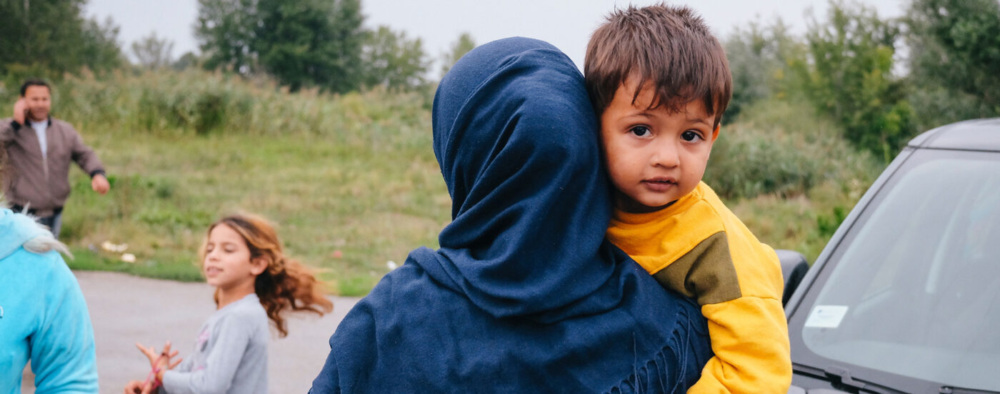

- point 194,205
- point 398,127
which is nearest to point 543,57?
point 194,205

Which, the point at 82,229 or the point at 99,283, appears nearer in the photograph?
the point at 99,283

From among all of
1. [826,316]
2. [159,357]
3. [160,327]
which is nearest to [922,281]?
[826,316]

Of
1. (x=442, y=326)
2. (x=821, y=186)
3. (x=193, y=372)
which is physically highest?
(x=442, y=326)

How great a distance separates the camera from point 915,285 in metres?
2.64

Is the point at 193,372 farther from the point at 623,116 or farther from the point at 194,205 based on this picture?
the point at 194,205

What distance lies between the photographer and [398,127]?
858 inches

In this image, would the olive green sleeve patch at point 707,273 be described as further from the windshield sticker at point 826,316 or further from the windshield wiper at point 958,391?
the windshield sticker at point 826,316

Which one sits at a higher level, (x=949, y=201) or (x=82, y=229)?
(x=949, y=201)

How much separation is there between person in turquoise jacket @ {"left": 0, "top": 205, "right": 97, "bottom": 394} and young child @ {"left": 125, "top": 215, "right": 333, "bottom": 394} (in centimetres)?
77

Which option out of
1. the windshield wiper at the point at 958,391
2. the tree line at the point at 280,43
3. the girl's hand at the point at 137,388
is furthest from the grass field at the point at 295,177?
the tree line at the point at 280,43

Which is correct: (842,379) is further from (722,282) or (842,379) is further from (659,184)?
(659,184)

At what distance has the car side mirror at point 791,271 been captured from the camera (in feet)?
9.18

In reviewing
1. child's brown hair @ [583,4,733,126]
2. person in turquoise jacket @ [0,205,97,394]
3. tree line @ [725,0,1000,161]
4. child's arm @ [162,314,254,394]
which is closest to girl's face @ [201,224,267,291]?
child's arm @ [162,314,254,394]

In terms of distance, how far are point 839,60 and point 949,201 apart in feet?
96.3
